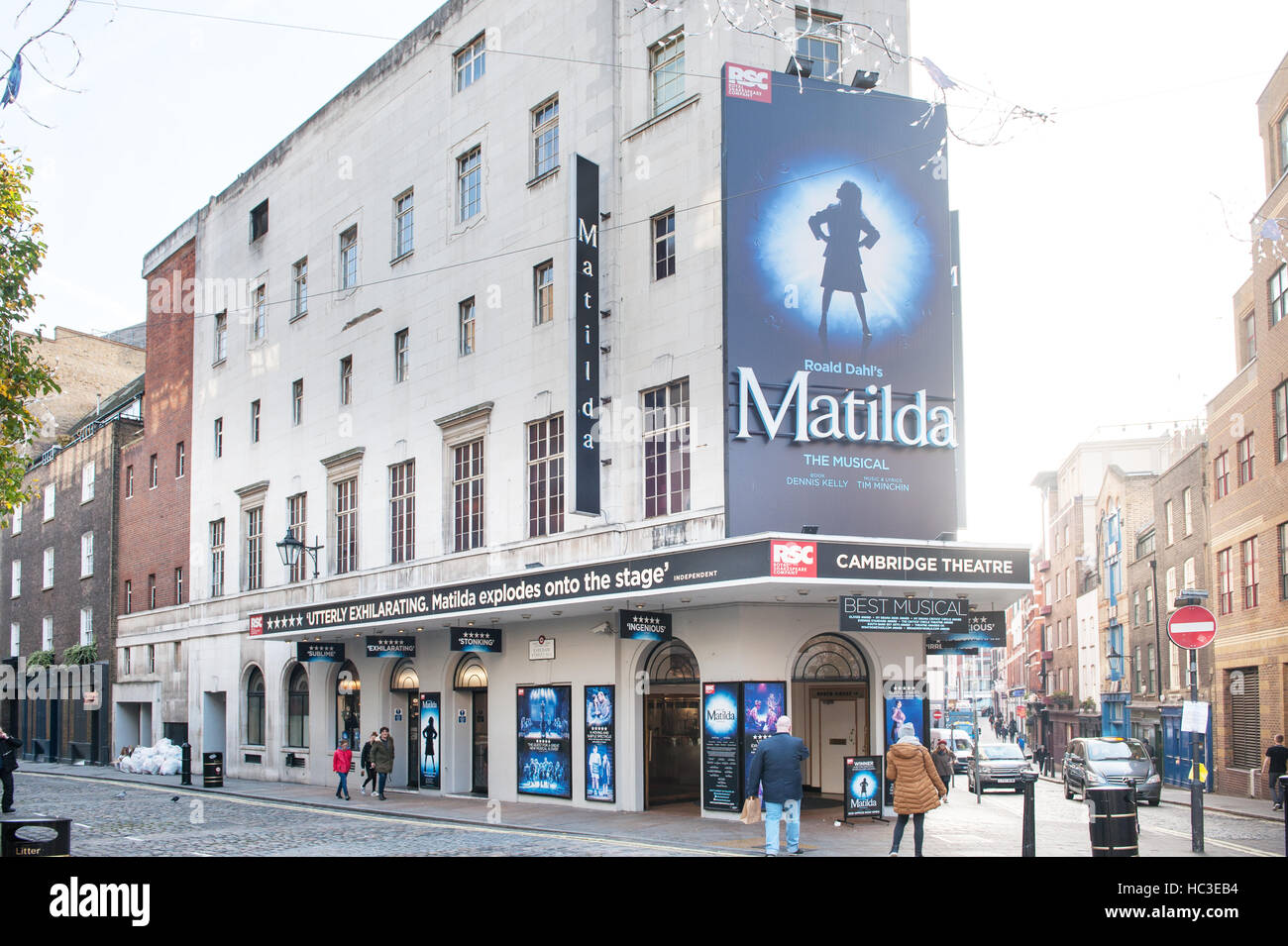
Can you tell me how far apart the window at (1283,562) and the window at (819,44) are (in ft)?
57.4

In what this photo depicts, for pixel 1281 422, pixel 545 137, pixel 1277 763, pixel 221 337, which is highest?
pixel 545 137

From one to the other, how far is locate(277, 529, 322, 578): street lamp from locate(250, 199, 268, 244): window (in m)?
10.0

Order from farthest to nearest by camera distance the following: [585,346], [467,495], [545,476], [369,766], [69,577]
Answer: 1. [69,577]
2. [369,766]
3. [467,495]
4. [545,476]
5. [585,346]

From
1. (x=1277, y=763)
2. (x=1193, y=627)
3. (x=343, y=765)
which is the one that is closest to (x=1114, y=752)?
(x=1277, y=763)

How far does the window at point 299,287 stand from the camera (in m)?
35.4

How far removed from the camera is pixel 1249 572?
34.9m

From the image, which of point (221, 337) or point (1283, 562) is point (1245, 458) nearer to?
point (1283, 562)

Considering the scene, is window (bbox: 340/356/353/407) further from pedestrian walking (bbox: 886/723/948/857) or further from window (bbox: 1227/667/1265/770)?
window (bbox: 1227/667/1265/770)

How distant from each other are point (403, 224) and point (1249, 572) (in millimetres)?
24521

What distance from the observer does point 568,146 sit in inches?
1005

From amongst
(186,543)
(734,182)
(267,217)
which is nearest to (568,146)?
(734,182)
